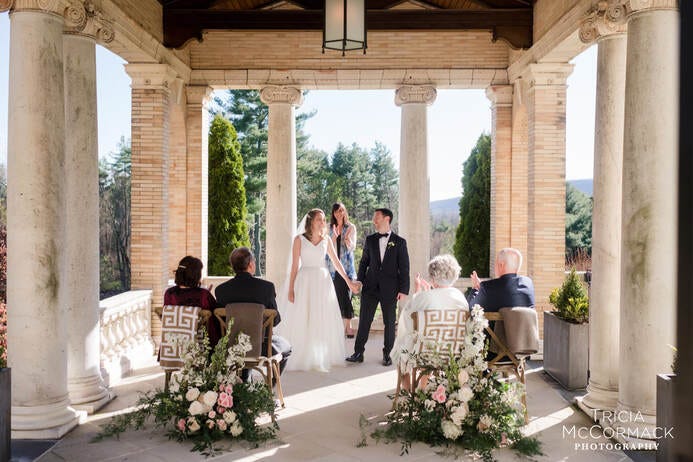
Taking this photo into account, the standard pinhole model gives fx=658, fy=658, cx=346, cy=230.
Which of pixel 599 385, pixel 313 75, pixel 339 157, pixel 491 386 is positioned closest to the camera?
pixel 491 386

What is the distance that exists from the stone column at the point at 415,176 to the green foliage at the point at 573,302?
137 inches

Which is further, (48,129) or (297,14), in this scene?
(297,14)

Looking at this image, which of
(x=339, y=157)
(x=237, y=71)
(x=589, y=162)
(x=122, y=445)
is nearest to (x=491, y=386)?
(x=122, y=445)

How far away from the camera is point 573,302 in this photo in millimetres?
8102

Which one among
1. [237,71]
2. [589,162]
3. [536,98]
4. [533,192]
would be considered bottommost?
[533,192]

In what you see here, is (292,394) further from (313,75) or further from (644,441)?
(313,75)

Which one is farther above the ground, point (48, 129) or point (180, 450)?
point (48, 129)

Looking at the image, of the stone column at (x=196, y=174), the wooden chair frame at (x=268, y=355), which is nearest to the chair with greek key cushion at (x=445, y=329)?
the wooden chair frame at (x=268, y=355)

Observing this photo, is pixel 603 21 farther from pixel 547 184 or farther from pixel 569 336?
pixel 547 184

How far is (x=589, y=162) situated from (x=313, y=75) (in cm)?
6148

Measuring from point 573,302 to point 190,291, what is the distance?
4639 mm

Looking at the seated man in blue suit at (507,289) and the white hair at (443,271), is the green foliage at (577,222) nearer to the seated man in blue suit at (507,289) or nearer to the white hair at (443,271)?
the seated man in blue suit at (507,289)

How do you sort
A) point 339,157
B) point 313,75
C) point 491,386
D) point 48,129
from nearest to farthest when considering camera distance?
point 491,386 < point 48,129 < point 313,75 < point 339,157

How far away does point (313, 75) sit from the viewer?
1151cm
